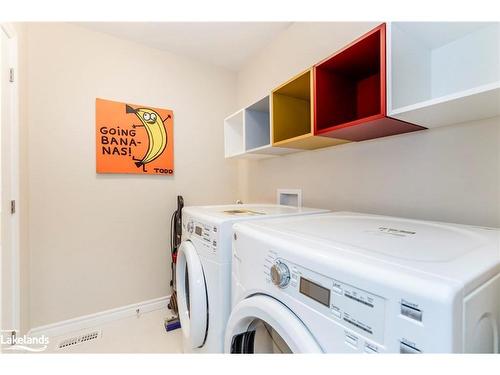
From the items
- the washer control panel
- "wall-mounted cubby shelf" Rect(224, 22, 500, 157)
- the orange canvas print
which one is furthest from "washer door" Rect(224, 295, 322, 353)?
the orange canvas print

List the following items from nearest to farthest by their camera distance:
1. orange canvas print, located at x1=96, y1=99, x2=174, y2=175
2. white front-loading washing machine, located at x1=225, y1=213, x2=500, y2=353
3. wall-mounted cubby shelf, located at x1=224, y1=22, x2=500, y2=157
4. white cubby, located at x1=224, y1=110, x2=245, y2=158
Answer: white front-loading washing machine, located at x1=225, y1=213, x2=500, y2=353, wall-mounted cubby shelf, located at x1=224, y1=22, x2=500, y2=157, orange canvas print, located at x1=96, y1=99, x2=174, y2=175, white cubby, located at x1=224, y1=110, x2=245, y2=158

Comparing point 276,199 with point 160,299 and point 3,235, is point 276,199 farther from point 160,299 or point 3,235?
point 3,235

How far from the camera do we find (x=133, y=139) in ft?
5.94

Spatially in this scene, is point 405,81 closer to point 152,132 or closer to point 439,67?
point 439,67

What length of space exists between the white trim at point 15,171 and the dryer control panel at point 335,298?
1605 mm

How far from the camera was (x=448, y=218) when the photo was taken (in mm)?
916

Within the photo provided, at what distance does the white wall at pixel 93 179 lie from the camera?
1535 mm

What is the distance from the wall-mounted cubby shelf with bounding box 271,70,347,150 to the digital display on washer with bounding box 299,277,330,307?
0.84 meters

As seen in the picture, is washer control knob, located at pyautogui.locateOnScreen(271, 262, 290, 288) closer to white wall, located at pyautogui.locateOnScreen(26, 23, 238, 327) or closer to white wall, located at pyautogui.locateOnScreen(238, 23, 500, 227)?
white wall, located at pyautogui.locateOnScreen(238, 23, 500, 227)

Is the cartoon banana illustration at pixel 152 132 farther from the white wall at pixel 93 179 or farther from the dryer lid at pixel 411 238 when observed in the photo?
the dryer lid at pixel 411 238

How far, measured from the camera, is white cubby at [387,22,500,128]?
31.0 inches

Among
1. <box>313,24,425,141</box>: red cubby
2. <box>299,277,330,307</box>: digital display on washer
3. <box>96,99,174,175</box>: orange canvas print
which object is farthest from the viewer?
<box>96,99,174,175</box>: orange canvas print
